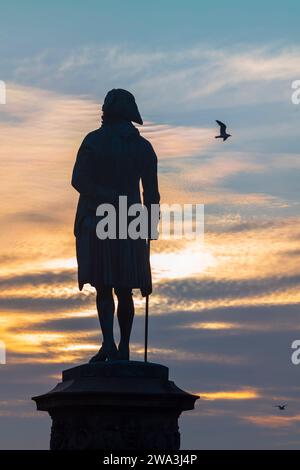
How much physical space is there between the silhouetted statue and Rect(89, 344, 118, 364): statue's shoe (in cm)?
2

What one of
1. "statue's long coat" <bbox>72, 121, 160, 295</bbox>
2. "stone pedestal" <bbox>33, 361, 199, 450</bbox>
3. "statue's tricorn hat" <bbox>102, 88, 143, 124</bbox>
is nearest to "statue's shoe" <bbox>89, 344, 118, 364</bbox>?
"stone pedestal" <bbox>33, 361, 199, 450</bbox>

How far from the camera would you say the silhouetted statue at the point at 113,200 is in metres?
27.9

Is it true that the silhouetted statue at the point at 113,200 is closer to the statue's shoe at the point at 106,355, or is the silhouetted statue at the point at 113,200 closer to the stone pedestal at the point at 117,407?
the statue's shoe at the point at 106,355

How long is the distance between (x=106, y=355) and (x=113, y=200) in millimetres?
2759

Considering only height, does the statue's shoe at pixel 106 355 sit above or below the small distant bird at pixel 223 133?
below

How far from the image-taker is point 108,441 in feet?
86.9

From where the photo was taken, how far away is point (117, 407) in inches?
1043

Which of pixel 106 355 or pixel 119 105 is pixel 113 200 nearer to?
pixel 119 105

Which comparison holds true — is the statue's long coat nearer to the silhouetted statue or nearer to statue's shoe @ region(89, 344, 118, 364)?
the silhouetted statue

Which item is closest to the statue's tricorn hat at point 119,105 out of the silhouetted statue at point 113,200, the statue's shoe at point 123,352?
the silhouetted statue at point 113,200
